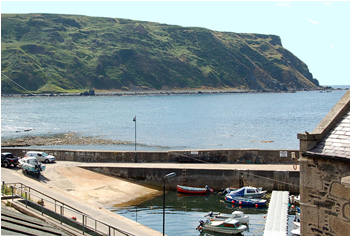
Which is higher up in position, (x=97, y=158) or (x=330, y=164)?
(x=330, y=164)

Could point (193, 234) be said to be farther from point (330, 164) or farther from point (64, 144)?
point (64, 144)

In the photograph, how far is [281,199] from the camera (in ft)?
94.7

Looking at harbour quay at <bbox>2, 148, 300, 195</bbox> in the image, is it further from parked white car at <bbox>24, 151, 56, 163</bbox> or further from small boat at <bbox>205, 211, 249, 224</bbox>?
small boat at <bbox>205, 211, 249, 224</bbox>

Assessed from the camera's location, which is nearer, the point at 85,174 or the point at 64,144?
the point at 85,174

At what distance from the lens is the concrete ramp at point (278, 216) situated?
23.9m

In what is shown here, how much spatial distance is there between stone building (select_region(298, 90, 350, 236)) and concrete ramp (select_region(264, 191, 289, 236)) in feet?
47.7

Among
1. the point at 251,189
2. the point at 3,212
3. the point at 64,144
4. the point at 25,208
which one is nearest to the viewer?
the point at 3,212

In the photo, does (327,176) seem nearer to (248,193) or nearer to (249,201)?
(249,201)

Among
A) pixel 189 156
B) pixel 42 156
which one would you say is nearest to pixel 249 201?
pixel 189 156

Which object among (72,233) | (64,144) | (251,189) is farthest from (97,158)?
(64,144)

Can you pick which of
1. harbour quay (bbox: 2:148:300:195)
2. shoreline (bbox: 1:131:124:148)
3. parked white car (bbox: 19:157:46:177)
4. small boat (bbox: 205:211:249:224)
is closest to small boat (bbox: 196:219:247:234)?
small boat (bbox: 205:211:249:224)

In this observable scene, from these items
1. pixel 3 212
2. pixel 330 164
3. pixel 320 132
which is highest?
pixel 320 132

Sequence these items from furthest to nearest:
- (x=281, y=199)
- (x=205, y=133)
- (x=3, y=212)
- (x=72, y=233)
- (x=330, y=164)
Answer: (x=205, y=133) < (x=281, y=199) < (x=72, y=233) < (x=3, y=212) < (x=330, y=164)

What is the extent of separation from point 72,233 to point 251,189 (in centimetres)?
1743
